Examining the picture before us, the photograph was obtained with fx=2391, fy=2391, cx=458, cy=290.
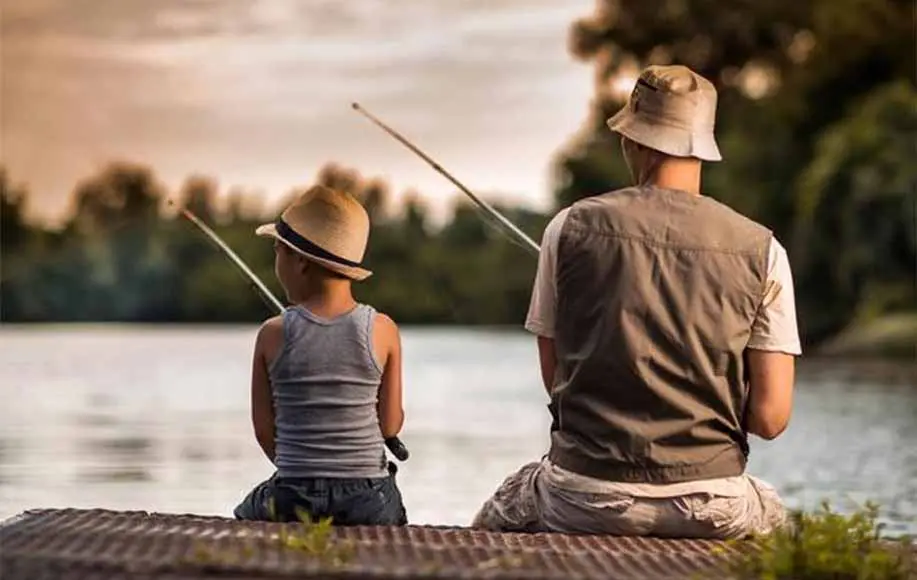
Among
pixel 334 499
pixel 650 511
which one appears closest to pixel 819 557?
pixel 650 511


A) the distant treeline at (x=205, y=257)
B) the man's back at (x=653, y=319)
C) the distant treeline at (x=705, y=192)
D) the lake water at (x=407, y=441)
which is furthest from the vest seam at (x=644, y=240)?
the distant treeline at (x=205, y=257)

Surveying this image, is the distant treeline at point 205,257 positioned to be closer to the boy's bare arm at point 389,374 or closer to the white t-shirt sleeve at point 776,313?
the boy's bare arm at point 389,374

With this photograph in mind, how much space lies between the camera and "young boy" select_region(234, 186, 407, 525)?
3596 mm

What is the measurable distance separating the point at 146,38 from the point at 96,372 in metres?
21.8

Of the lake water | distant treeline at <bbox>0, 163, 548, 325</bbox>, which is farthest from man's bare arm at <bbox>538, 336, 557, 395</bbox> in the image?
distant treeline at <bbox>0, 163, 548, 325</bbox>

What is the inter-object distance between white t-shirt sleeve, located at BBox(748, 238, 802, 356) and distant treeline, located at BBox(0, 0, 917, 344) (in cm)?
1648

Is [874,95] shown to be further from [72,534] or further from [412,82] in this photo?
[72,534]

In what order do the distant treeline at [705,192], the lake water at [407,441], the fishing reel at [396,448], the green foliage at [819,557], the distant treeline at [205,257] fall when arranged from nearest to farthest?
the green foliage at [819,557] < the fishing reel at [396,448] < the lake water at [407,441] < the distant treeline at [705,192] < the distant treeline at [205,257]

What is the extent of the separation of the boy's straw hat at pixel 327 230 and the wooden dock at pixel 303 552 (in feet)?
1.37

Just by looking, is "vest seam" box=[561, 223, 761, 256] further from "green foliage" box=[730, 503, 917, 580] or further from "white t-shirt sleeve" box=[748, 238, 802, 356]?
"green foliage" box=[730, 503, 917, 580]

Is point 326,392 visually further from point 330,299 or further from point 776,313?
point 776,313

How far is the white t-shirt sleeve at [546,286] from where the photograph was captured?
348 centimetres

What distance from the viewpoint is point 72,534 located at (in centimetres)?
318

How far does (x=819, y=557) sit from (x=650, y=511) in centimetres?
52
